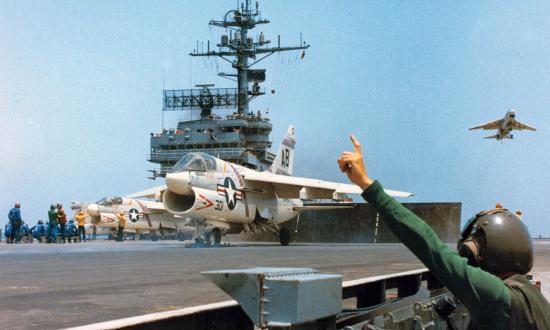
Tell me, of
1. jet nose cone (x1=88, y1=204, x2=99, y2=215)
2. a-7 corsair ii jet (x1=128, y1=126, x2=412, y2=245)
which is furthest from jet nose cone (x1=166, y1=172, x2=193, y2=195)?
jet nose cone (x1=88, y1=204, x2=99, y2=215)

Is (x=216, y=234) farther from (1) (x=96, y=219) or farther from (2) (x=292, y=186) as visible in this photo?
(1) (x=96, y=219)

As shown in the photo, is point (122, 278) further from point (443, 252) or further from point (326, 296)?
point (443, 252)

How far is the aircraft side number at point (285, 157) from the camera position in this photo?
30969 mm

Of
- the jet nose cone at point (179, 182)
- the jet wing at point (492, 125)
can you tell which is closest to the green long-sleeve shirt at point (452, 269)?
the jet nose cone at point (179, 182)

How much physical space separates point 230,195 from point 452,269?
20.4 metres

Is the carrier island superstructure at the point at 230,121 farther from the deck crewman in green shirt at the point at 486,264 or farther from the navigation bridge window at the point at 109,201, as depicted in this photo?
the deck crewman in green shirt at the point at 486,264

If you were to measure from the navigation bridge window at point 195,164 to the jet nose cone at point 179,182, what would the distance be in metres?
0.44

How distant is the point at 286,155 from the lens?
31.5 m

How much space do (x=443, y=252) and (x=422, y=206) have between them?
113 ft

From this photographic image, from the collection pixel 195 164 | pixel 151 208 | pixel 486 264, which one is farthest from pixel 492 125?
pixel 486 264

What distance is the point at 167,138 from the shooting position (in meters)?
45.1

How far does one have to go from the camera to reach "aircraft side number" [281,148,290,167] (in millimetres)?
30969

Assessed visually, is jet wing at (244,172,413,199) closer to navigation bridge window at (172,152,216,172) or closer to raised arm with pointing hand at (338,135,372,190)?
navigation bridge window at (172,152,216,172)

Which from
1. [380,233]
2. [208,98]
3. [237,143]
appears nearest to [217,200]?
[380,233]
